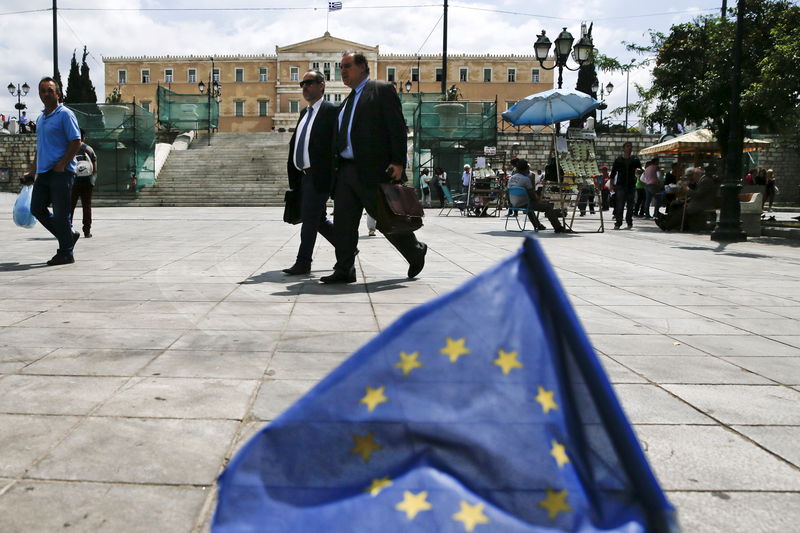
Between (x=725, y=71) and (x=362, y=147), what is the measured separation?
13.3m

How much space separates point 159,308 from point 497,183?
57.5 feet

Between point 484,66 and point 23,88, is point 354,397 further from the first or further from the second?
point 484,66

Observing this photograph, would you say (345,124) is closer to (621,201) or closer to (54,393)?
(54,393)

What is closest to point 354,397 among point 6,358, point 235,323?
point 6,358

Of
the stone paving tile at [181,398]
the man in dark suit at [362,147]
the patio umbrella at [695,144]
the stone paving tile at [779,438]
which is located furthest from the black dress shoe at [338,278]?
the patio umbrella at [695,144]

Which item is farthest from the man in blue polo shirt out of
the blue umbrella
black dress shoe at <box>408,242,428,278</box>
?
the blue umbrella

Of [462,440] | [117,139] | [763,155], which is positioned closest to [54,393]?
[462,440]

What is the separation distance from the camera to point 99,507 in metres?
1.91

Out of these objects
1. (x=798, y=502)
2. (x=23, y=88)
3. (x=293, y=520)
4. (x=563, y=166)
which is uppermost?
(x=23, y=88)

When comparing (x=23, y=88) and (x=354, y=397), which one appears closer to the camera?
(x=354, y=397)

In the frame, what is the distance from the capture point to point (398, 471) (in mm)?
1386

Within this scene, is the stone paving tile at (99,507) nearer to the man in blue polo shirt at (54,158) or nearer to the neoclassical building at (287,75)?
the man in blue polo shirt at (54,158)

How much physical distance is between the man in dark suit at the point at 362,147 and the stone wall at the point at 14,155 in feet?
120

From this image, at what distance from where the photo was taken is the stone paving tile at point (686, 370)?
11.0 ft
